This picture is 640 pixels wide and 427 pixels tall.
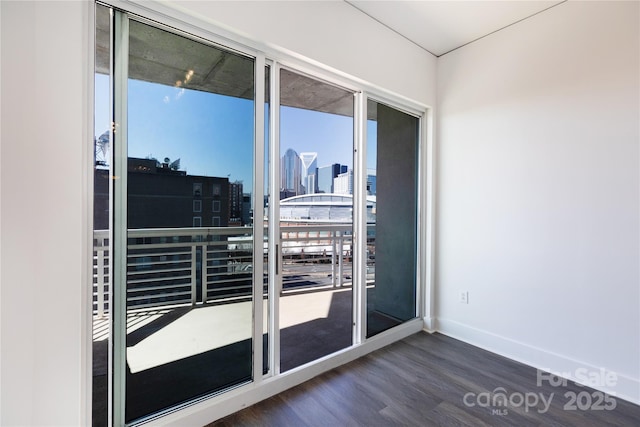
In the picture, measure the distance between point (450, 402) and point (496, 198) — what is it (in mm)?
1722

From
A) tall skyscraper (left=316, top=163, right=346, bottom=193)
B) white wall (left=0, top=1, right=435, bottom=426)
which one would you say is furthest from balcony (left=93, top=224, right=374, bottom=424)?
tall skyscraper (left=316, top=163, right=346, bottom=193)

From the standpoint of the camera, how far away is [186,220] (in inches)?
67.3

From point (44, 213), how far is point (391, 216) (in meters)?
2.58

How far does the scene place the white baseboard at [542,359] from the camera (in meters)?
2.00

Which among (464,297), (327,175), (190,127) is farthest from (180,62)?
(464,297)

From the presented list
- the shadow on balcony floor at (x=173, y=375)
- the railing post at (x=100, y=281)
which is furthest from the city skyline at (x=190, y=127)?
the shadow on balcony floor at (x=173, y=375)

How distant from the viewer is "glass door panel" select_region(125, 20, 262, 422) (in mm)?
1562

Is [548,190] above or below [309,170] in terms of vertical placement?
below

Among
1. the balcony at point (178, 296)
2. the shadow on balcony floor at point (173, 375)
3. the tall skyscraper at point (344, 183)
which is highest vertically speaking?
the tall skyscraper at point (344, 183)

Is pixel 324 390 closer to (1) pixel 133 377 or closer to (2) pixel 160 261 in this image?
(1) pixel 133 377

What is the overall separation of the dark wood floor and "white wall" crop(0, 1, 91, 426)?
3.00 feet

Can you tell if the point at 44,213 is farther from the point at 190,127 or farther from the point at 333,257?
the point at 333,257

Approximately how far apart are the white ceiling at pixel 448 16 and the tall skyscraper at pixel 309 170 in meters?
1.24

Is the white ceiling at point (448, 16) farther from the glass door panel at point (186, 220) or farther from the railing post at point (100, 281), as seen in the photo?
the railing post at point (100, 281)
